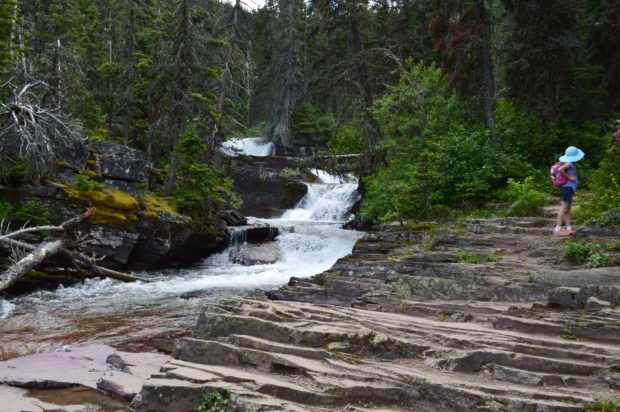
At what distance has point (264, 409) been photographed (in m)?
3.91

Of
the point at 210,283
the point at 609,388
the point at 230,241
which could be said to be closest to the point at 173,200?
the point at 230,241

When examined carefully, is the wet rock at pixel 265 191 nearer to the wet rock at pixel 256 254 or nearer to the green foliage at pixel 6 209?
the wet rock at pixel 256 254

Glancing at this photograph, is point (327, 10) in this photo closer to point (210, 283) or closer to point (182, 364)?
point (210, 283)

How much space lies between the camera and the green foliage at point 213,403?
4094 millimetres

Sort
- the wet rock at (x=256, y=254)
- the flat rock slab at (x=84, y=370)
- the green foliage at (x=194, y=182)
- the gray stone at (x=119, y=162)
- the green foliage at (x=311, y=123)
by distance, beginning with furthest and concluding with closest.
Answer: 1. the green foliage at (x=311, y=123)
2. the wet rock at (x=256, y=254)
3. the green foliage at (x=194, y=182)
4. the gray stone at (x=119, y=162)
5. the flat rock slab at (x=84, y=370)

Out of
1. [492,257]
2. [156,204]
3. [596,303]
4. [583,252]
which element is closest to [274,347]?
[596,303]

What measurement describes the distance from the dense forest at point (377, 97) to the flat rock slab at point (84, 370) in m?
7.69

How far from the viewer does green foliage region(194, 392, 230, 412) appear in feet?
13.4

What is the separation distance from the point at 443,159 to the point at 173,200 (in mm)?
10825

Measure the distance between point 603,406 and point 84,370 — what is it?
6.03 m

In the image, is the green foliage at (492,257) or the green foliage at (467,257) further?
the green foliage at (467,257)

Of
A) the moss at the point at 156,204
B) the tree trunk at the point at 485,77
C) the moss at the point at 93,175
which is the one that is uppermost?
the tree trunk at the point at 485,77

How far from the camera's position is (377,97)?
2259cm

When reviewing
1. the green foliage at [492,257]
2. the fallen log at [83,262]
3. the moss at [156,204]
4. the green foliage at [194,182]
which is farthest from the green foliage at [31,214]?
the green foliage at [492,257]
